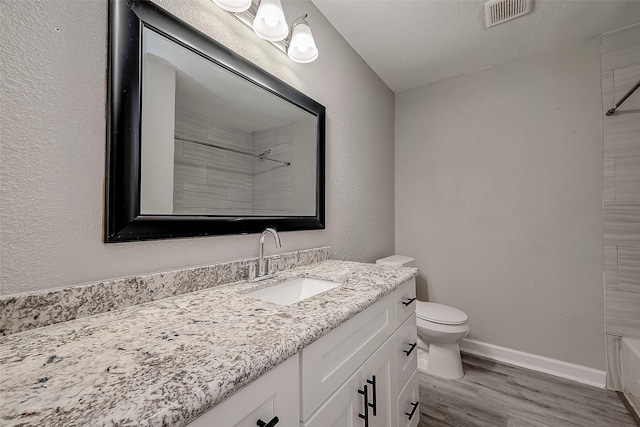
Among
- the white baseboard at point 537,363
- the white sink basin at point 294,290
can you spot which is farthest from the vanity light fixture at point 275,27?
the white baseboard at point 537,363

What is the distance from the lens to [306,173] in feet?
4.80

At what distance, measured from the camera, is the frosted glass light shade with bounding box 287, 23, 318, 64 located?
1240mm

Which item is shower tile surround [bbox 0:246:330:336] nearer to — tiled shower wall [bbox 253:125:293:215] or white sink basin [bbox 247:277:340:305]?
white sink basin [bbox 247:277:340:305]

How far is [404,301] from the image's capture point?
1.21m

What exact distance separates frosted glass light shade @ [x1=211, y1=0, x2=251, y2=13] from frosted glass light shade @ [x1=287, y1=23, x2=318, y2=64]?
12.7 inches

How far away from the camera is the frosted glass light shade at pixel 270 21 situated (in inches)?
40.6

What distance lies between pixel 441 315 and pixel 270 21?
6.63 ft

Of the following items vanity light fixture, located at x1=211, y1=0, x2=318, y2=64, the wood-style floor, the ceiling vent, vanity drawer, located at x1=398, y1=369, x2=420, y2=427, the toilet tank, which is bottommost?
the wood-style floor

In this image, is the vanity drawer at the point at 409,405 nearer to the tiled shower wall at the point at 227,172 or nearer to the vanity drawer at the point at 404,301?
the vanity drawer at the point at 404,301

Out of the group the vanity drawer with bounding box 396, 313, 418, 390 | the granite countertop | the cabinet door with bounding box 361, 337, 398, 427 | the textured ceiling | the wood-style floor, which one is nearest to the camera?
the granite countertop

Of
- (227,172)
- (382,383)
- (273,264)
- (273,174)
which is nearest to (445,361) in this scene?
(382,383)

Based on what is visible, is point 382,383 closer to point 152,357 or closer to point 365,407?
point 365,407

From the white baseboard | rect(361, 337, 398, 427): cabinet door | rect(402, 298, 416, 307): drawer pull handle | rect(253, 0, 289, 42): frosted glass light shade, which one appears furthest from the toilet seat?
rect(253, 0, 289, 42): frosted glass light shade

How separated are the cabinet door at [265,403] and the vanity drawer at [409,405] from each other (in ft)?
2.67
